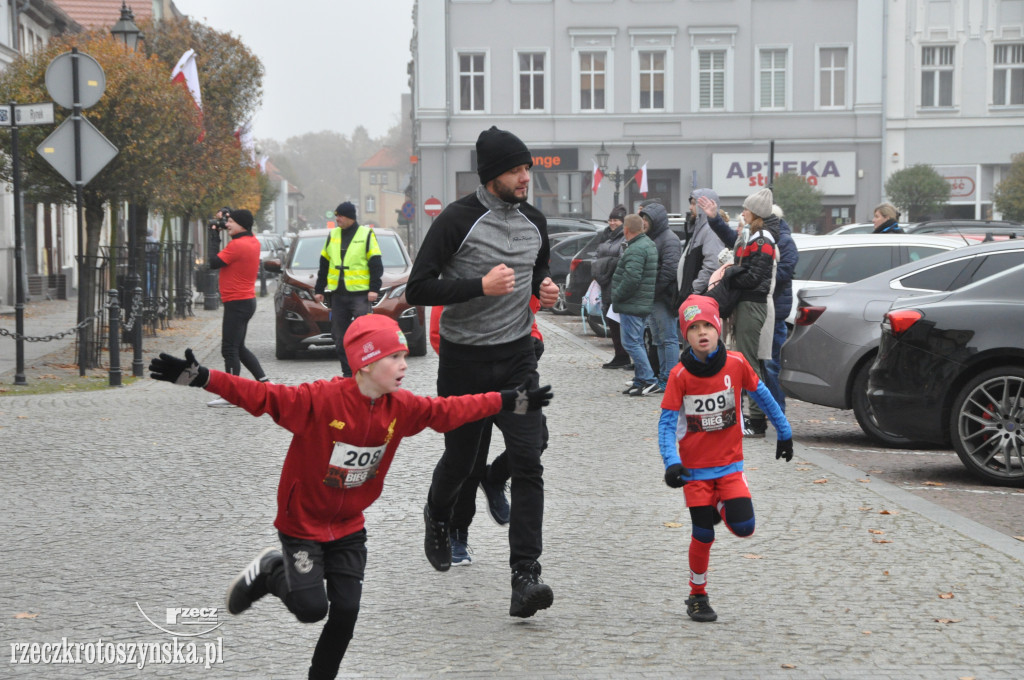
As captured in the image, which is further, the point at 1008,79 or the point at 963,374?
the point at 1008,79

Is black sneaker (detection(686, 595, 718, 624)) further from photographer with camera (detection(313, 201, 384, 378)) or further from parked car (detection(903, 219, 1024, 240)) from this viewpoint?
parked car (detection(903, 219, 1024, 240))

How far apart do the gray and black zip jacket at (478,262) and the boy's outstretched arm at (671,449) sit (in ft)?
2.39

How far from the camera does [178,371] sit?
12.8 feet

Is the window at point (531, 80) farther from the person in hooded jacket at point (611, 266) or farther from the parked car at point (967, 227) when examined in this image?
the person in hooded jacket at point (611, 266)

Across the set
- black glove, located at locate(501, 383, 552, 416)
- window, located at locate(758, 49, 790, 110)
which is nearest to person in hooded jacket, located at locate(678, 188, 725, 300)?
black glove, located at locate(501, 383, 552, 416)

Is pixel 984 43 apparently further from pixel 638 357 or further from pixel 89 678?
pixel 89 678

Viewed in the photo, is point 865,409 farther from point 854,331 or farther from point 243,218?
point 243,218

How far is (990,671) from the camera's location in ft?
15.0

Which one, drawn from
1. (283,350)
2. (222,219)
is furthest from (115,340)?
(283,350)

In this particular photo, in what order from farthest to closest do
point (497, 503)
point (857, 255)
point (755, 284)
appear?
point (857, 255) → point (755, 284) → point (497, 503)

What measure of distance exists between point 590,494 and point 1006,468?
2.69 m

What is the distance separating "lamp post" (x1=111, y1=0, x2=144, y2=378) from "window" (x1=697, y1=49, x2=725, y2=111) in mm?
31308

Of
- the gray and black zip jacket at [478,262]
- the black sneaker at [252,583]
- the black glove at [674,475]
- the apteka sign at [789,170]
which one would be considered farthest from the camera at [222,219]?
the apteka sign at [789,170]

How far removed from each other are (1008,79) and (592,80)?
15545 millimetres
